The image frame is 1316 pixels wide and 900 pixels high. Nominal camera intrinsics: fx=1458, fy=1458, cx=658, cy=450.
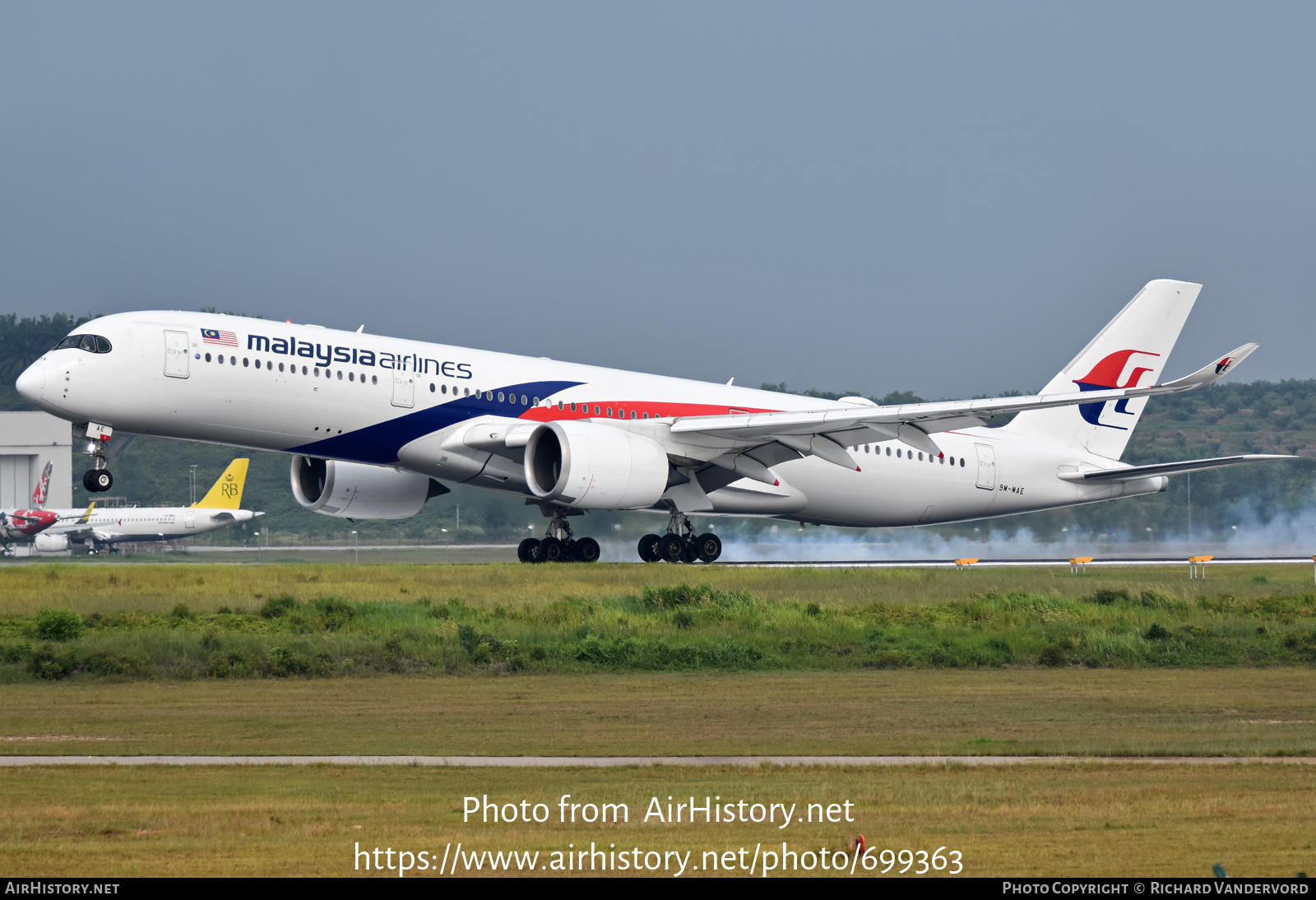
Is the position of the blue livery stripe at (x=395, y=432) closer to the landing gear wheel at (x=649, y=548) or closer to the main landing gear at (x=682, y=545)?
the main landing gear at (x=682, y=545)

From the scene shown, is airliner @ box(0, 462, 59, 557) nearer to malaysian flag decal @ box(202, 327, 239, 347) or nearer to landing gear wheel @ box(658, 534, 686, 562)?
malaysian flag decal @ box(202, 327, 239, 347)

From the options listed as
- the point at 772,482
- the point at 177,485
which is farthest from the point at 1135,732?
the point at 177,485

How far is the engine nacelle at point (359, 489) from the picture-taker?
1492 inches

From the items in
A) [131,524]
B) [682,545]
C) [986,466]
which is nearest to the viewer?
[682,545]

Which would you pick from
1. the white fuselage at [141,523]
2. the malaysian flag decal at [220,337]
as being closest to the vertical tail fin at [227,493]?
the white fuselage at [141,523]

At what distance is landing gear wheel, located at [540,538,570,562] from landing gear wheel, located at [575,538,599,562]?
46cm

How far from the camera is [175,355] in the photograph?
103 feet

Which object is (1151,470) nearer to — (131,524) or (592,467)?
(592,467)

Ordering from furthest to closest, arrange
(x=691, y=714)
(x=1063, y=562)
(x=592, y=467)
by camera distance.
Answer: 1. (x=1063, y=562)
2. (x=592, y=467)
3. (x=691, y=714)

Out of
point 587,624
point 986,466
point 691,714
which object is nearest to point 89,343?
point 587,624

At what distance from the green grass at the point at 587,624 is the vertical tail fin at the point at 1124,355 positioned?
32.9ft

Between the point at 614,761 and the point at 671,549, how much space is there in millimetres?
21645

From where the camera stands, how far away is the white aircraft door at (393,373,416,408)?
33.2 metres

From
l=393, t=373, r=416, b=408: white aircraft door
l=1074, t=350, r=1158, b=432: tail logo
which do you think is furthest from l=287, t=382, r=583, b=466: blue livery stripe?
l=1074, t=350, r=1158, b=432: tail logo
